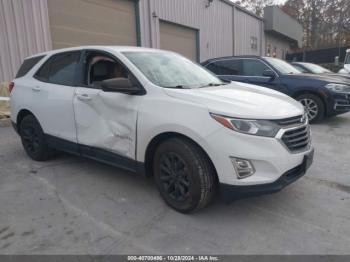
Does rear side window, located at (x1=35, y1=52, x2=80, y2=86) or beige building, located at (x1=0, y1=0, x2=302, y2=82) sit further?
beige building, located at (x1=0, y1=0, x2=302, y2=82)

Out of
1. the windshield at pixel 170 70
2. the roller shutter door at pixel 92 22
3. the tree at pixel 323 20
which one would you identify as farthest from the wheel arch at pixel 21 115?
the tree at pixel 323 20

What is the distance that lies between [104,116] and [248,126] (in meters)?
1.71

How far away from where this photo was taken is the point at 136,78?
3.42 m

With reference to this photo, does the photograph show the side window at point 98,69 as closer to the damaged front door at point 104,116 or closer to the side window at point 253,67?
the damaged front door at point 104,116

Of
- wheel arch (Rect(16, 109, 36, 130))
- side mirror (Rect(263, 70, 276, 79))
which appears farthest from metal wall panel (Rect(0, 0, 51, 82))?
side mirror (Rect(263, 70, 276, 79))

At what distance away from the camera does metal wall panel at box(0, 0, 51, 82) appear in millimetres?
7805

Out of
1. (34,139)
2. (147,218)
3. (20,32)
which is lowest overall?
(147,218)

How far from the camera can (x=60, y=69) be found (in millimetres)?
4395

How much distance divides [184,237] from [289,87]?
5.76 metres

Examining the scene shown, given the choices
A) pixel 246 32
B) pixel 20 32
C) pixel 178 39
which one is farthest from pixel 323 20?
pixel 20 32

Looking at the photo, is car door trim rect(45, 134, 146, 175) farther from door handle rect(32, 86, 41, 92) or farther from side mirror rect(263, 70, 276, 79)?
side mirror rect(263, 70, 276, 79)

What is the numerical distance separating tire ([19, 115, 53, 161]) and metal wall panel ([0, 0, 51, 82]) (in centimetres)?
385

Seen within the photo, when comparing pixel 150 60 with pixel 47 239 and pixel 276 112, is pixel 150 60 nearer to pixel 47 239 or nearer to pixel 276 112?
pixel 276 112

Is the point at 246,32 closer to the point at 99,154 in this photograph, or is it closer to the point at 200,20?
the point at 200,20
